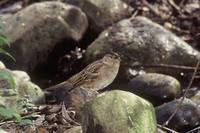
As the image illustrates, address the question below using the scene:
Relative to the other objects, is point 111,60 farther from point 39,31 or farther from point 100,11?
point 100,11

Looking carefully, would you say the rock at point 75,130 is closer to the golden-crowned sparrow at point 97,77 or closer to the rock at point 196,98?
the golden-crowned sparrow at point 97,77

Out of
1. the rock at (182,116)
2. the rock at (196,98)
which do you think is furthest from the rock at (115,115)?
the rock at (196,98)

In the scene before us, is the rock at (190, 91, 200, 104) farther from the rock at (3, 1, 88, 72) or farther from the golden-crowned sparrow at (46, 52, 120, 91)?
the rock at (3, 1, 88, 72)

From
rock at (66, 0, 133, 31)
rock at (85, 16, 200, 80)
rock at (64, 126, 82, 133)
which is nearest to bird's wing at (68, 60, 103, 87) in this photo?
rock at (64, 126, 82, 133)

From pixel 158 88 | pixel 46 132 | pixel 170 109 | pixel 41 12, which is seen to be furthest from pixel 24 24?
pixel 46 132

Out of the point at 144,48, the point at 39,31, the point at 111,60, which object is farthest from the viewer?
the point at 39,31

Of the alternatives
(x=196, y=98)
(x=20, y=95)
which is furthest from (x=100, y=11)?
(x=20, y=95)
